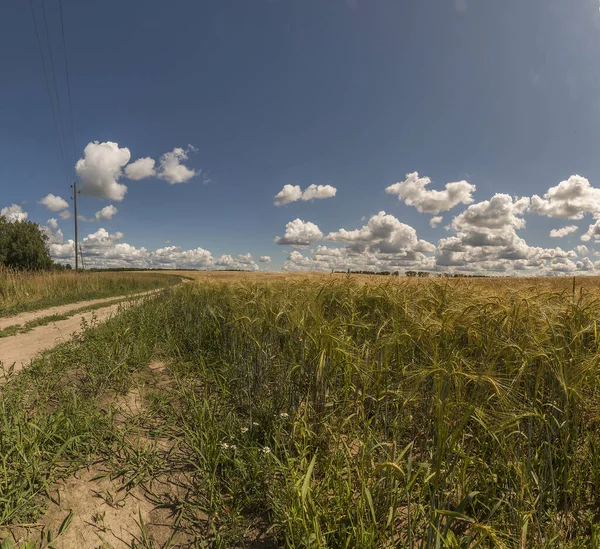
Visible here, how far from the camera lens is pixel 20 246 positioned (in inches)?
1310

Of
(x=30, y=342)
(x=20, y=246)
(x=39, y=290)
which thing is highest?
(x=20, y=246)

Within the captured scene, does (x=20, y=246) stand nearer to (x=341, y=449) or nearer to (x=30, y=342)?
(x=30, y=342)

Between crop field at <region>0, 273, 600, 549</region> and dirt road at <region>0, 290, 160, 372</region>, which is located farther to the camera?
dirt road at <region>0, 290, 160, 372</region>

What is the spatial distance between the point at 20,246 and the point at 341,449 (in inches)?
1786

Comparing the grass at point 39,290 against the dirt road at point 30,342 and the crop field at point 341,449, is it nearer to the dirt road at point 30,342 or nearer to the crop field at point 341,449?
the dirt road at point 30,342

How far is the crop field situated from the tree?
41.2 metres

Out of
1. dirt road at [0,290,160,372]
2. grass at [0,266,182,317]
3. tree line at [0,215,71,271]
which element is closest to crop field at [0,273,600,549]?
dirt road at [0,290,160,372]

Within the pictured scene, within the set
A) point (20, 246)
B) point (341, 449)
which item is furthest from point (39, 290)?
point (20, 246)

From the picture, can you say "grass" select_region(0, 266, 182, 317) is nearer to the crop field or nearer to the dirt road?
the dirt road

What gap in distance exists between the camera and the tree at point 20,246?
3297 centimetres

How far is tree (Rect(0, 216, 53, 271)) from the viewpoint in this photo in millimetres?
32969

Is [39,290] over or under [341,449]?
over

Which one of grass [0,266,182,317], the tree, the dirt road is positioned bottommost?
the dirt road

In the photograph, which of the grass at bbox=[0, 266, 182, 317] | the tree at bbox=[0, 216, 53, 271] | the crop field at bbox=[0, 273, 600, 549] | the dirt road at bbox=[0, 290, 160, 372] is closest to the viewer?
the crop field at bbox=[0, 273, 600, 549]
